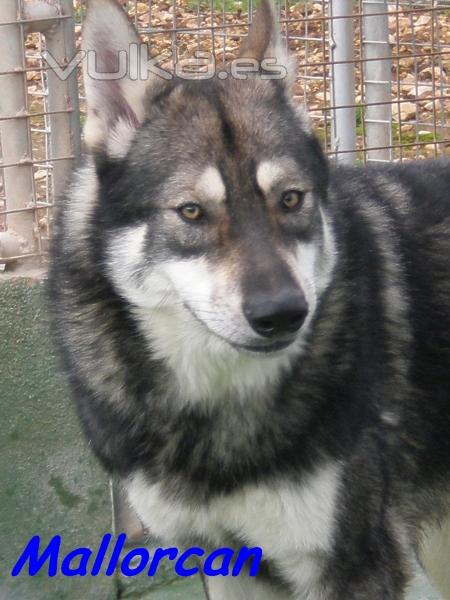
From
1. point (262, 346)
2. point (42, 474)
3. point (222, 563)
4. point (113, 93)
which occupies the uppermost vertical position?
point (113, 93)

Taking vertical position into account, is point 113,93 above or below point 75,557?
above

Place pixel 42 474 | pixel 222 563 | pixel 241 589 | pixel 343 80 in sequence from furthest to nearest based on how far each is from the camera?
pixel 343 80
pixel 42 474
pixel 241 589
pixel 222 563

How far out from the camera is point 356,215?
365cm

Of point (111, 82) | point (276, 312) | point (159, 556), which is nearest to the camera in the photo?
point (276, 312)

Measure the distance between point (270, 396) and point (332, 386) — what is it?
0.20m

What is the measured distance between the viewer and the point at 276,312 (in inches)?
115

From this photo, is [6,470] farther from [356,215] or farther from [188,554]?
[356,215]

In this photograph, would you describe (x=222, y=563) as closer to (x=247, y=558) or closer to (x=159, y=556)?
(x=247, y=558)

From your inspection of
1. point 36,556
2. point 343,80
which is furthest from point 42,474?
point 343,80

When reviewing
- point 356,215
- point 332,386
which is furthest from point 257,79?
point 332,386

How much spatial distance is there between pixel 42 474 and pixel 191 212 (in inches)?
80.3

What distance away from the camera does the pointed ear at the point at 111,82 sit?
3215 millimetres

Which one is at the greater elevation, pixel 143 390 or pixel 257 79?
pixel 257 79

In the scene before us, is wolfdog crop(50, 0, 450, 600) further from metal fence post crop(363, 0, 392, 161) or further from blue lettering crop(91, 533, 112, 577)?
metal fence post crop(363, 0, 392, 161)
